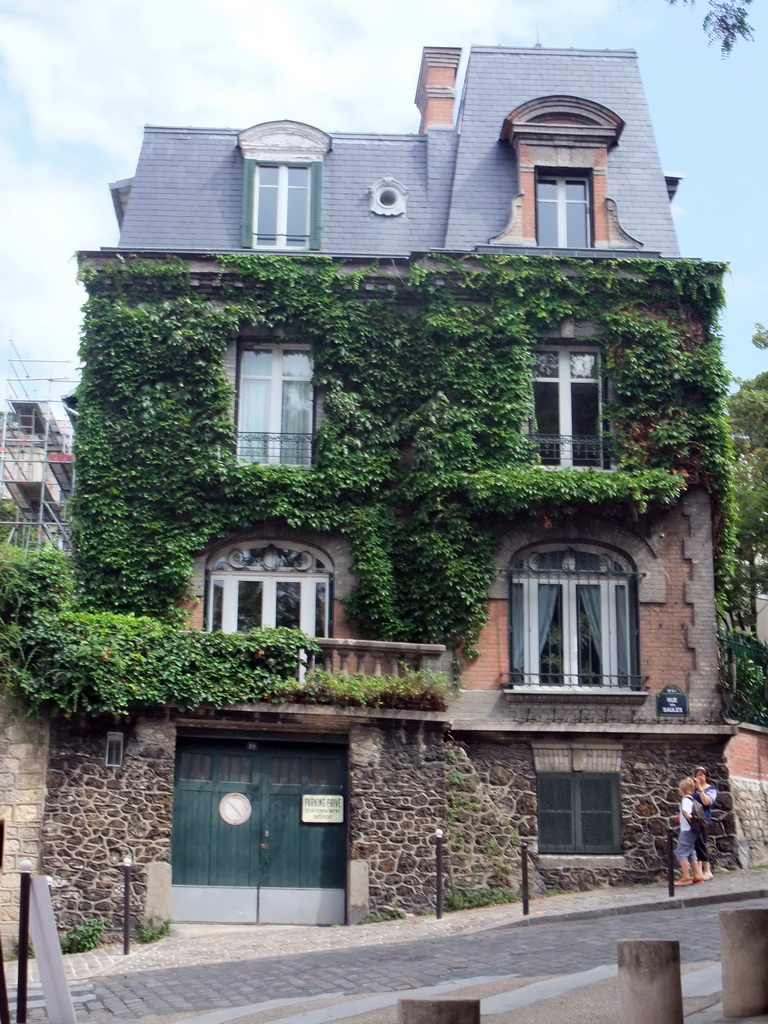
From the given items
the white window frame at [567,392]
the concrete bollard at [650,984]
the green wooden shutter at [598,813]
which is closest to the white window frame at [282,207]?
the white window frame at [567,392]

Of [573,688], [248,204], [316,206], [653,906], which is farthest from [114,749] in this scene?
[316,206]

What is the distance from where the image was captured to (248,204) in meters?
21.1

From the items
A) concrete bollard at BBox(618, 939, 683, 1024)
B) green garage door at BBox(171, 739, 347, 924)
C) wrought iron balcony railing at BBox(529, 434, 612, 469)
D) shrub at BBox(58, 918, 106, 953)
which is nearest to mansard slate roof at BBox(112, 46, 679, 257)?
wrought iron balcony railing at BBox(529, 434, 612, 469)

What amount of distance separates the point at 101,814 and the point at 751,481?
19.8 meters

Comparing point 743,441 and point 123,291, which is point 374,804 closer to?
point 123,291

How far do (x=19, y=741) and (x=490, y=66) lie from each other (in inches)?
571

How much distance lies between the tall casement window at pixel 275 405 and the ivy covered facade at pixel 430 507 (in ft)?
0.12

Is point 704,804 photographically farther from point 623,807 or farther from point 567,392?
point 567,392

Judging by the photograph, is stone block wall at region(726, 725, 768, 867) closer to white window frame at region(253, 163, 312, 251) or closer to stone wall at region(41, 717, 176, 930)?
stone wall at region(41, 717, 176, 930)

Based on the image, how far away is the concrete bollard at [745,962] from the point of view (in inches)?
349

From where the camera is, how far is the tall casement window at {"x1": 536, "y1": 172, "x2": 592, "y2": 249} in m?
20.8

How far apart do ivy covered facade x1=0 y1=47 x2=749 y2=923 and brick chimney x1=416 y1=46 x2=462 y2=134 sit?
2.81 meters

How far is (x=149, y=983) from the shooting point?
39.7 feet

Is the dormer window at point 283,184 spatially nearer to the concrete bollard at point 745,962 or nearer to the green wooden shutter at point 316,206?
the green wooden shutter at point 316,206
